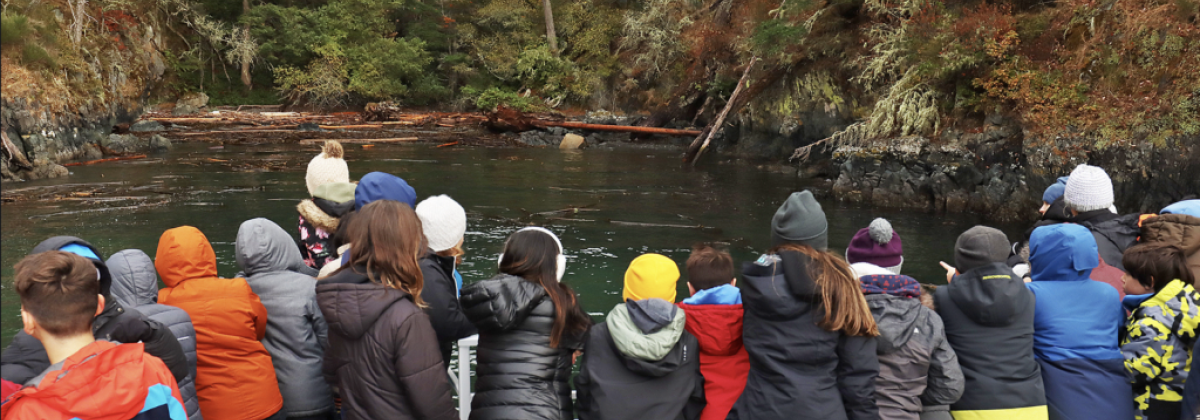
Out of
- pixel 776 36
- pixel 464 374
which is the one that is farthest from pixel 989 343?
pixel 776 36

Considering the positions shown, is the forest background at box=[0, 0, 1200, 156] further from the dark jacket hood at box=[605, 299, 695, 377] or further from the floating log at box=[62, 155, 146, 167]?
the dark jacket hood at box=[605, 299, 695, 377]

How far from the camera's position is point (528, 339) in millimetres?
3002

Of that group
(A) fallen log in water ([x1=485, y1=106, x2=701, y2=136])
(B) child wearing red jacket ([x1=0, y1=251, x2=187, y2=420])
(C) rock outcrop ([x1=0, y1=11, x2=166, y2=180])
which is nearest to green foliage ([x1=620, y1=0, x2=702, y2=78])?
(A) fallen log in water ([x1=485, y1=106, x2=701, y2=136])

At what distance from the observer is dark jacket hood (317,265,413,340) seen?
2.75m

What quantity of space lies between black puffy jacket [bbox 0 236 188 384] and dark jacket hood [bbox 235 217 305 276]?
725 mm

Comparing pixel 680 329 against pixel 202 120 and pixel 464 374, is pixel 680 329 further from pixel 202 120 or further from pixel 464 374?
pixel 202 120

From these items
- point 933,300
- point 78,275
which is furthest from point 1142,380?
point 78,275

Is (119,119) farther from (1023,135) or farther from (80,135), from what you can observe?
(1023,135)

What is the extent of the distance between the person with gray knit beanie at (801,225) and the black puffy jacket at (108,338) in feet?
7.39

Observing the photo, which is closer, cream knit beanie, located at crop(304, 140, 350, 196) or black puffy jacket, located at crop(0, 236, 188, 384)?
black puffy jacket, located at crop(0, 236, 188, 384)

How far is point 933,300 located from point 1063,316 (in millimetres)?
537

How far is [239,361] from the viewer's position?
10.5 ft

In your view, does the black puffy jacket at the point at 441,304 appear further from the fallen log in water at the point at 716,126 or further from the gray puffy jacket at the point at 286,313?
the fallen log in water at the point at 716,126

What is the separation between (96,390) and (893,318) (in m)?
2.70
